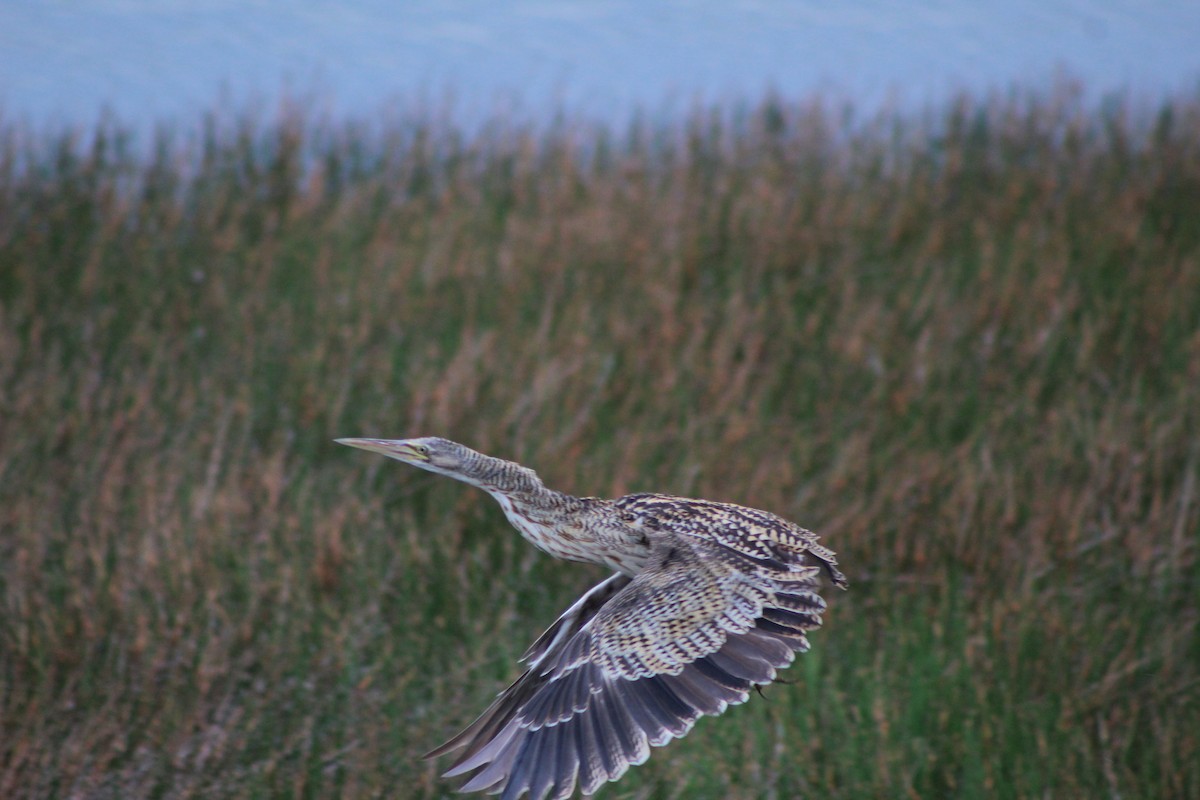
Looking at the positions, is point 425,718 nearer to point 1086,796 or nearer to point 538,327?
point 1086,796

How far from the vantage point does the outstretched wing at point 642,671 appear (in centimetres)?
355

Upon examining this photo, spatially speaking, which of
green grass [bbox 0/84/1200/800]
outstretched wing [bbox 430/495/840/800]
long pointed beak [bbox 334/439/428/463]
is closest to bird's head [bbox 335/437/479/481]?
long pointed beak [bbox 334/439/428/463]

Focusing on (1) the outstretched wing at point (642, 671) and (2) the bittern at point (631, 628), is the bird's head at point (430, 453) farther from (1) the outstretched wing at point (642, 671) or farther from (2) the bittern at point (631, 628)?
(1) the outstretched wing at point (642, 671)

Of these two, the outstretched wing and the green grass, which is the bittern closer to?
the outstretched wing

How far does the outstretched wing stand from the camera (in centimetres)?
355

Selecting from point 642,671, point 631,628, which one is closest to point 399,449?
point 631,628

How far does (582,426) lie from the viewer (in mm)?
6312

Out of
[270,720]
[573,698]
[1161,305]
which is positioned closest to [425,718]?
[270,720]

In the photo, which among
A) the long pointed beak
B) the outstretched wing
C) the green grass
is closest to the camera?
the outstretched wing

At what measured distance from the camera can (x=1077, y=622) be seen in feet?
16.8

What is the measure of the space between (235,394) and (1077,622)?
3.81 m

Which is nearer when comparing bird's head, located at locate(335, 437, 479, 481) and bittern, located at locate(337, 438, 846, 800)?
bittern, located at locate(337, 438, 846, 800)

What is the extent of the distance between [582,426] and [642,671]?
2772 mm

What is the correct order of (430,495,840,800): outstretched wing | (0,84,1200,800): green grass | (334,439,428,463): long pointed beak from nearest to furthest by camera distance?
(430,495,840,800): outstretched wing → (334,439,428,463): long pointed beak → (0,84,1200,800): green grass
